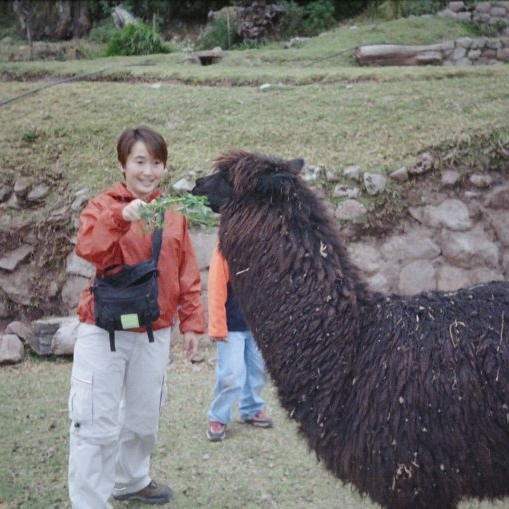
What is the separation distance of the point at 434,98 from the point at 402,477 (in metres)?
6.29

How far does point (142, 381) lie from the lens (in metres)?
3.69

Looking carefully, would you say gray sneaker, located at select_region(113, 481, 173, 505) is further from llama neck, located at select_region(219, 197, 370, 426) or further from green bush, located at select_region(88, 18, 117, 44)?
green bush, located at select_region(88, 18, 117, 44)

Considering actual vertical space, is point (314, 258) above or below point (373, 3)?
below

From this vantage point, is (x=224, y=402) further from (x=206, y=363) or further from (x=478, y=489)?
(x=478, y=489)

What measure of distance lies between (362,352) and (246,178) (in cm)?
87

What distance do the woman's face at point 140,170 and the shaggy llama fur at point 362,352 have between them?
0.94 ft

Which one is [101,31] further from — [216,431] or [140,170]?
[140,170]

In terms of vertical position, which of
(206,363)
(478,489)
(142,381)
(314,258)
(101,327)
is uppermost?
(314,258)

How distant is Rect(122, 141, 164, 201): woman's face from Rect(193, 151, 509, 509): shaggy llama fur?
29 centimetres

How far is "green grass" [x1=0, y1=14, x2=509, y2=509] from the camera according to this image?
445 centimetres

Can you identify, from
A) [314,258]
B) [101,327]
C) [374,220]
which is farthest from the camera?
[374,220]

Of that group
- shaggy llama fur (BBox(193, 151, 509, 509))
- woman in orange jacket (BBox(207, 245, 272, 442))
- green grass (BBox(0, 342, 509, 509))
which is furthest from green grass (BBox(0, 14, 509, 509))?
shaggy llama fur (BBox(193, 151, 509, 509))

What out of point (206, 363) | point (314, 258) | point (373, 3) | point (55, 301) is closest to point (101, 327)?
point (314, 258)

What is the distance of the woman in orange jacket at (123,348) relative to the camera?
349 centimetres
